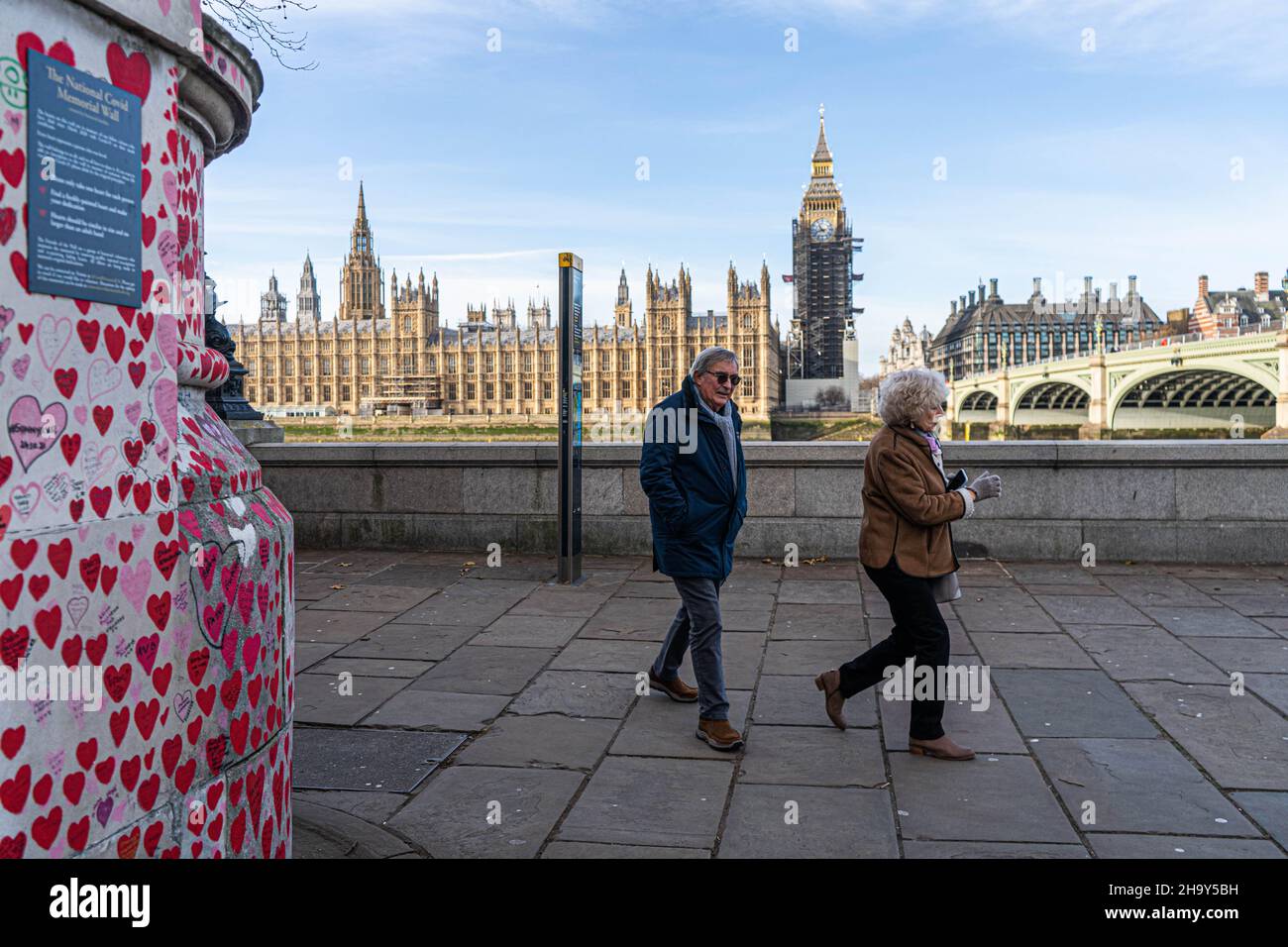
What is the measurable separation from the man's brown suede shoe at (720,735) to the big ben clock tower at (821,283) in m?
108

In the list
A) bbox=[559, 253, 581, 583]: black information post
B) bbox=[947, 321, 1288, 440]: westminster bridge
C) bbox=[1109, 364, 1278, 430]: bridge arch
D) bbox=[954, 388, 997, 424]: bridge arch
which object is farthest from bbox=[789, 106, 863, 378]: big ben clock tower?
bbox=[559, 253, 581, 583]: black information post

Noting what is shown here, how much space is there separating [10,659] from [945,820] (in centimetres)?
256

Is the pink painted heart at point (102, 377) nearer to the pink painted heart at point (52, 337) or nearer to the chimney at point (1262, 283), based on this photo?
the pink painted heart at point (52, 337)

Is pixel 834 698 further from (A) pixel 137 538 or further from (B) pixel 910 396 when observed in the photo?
(A) pixel 137 538

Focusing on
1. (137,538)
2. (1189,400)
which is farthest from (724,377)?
(1189,400)

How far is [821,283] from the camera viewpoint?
382 ft

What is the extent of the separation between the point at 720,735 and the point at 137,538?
95.0 inches

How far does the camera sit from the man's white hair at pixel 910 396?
3883mm

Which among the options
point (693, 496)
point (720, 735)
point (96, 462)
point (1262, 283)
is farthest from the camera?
point (1262, 283)

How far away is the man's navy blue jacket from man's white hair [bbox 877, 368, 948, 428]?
1.84 ft

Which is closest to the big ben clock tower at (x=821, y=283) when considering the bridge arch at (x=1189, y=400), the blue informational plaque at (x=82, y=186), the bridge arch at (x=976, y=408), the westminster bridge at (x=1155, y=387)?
the bridge arch at (x=976, y=408)

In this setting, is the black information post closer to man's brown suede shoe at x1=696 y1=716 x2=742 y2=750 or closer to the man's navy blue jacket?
the man's navy blue jacket
